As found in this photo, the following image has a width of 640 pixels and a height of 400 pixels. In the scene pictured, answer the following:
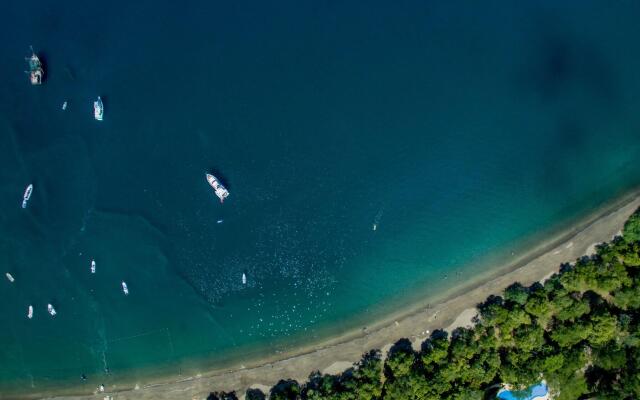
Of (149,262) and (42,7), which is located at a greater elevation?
(42,7)

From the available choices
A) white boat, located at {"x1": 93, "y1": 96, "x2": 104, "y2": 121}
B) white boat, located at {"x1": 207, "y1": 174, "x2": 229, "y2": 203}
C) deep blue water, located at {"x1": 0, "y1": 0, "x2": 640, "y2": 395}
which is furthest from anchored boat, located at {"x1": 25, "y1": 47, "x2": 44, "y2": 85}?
white boat, located at {"x1": 207, "y1": 174, "x2": 229, "y2": 203}

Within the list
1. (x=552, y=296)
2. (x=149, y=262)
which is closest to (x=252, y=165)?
(x=149, y=262)

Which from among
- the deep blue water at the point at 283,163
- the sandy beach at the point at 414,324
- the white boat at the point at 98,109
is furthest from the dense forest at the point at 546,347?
the white boat at the point at 98,109

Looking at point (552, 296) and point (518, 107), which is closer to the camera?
point (552, 296)

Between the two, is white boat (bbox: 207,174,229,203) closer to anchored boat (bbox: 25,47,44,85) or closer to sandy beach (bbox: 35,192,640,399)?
sandy beach (bbox: 35,192,640,399)

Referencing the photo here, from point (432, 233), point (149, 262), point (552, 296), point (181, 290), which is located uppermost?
point (149, 262)

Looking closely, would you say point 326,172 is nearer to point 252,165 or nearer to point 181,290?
point 252,165

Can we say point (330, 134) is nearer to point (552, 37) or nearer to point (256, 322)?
point (256, 322)
